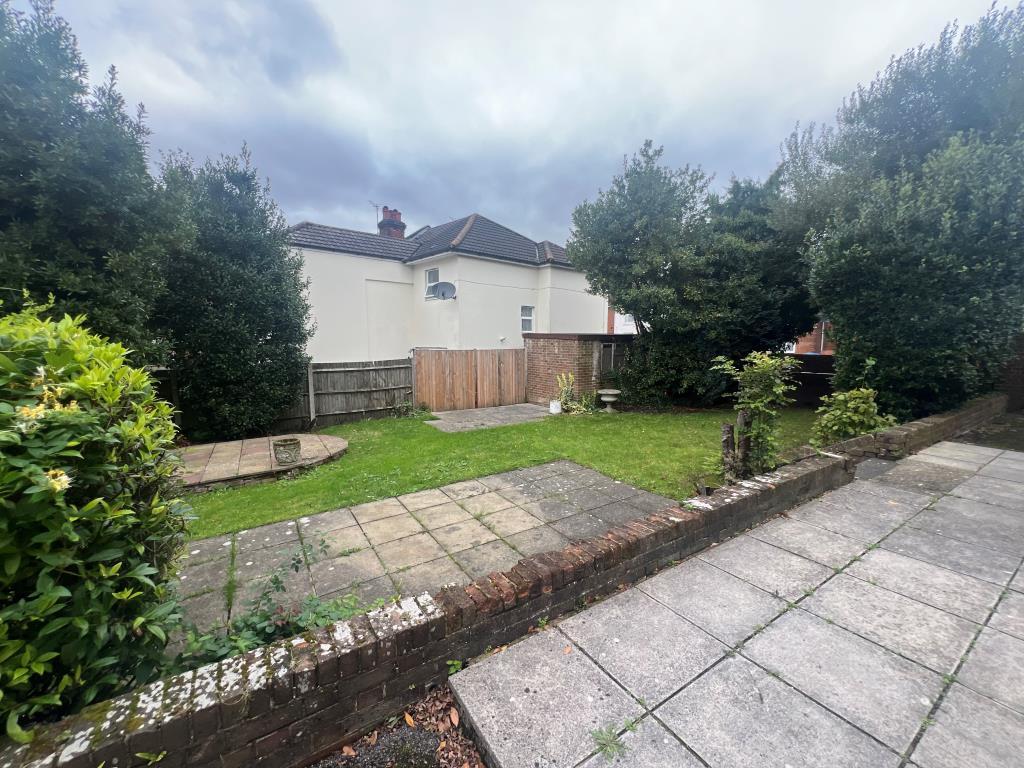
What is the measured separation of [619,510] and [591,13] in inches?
266

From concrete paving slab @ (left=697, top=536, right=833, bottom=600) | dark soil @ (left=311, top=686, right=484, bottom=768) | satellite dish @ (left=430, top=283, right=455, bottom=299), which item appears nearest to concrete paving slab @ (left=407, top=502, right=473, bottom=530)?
dark soil @ (left=311, top=686, right=484, bottom=768)

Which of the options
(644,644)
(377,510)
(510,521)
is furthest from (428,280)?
(644,644)

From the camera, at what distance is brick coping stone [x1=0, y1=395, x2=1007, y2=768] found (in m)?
1.28

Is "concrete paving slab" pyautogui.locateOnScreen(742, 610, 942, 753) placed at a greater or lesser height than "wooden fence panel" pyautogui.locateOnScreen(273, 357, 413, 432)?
lesser

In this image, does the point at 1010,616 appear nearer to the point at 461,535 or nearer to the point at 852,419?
the point at 461,535

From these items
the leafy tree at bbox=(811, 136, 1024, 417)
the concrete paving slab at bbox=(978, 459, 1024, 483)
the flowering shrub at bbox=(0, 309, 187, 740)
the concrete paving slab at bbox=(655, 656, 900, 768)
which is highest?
the leafy tree at bbox=(811, 136, 1024, 417)

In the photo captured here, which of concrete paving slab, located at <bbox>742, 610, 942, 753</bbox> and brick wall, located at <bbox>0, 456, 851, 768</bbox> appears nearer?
brick wall, located at <bbox>0, 456, 851, 768</bbox>

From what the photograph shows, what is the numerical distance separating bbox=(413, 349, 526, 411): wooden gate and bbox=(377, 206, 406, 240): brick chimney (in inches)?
337

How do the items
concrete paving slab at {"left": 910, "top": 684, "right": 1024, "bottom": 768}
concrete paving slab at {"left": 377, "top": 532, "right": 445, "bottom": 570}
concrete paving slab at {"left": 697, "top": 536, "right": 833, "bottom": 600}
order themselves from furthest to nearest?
concrete paving slab at {"left": 377, "top": 532, "right": 445, "bottom": 570} < concrete paving slab at {"left": 697, "top": 536, "right": 833, "bottom": 600} < concrete paving slab at {"left": 910, "top": 684, "right": 1024, "bottom": 768}

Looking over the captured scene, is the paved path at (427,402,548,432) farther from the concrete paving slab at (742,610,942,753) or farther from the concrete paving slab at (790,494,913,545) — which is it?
the concrete paving slab at (742,610,942,753)

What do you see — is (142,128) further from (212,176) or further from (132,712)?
(132,712)

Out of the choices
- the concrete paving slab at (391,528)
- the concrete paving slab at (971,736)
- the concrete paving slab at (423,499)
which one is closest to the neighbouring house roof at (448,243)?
the concrete paving slab at (423,499)

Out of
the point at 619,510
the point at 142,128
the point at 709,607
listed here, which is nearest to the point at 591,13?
the point at 142,128

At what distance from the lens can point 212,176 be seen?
22.4 ft
